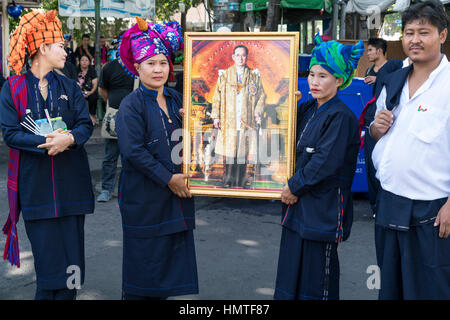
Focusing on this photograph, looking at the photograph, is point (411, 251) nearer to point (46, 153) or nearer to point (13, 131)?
point (46, 153)

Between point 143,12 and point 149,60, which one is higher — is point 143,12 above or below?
above

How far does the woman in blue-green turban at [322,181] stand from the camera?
329cm

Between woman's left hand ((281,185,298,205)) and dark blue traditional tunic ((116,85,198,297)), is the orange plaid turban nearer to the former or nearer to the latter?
dark blue traditional tunic ((116,85,198,297))

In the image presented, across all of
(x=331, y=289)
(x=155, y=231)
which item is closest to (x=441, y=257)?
(x=331, y=289)

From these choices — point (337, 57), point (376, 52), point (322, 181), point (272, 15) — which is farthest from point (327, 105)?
point (272, 15)

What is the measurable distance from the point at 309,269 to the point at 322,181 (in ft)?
1.80

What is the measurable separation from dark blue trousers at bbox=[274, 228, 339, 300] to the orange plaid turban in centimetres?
197

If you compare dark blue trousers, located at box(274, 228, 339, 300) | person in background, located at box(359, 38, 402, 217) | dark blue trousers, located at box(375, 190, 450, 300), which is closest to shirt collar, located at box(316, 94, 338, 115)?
dark blue trousers, located at box(375, 190, 450, 300)

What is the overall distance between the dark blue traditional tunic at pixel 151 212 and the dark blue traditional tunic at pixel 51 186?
370 mm

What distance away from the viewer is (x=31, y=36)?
11.7 ft

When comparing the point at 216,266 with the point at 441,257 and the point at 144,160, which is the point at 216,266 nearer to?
the point at 144,160

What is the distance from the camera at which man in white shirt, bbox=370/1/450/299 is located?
9.65ft

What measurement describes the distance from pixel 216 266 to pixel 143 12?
1075 cm
